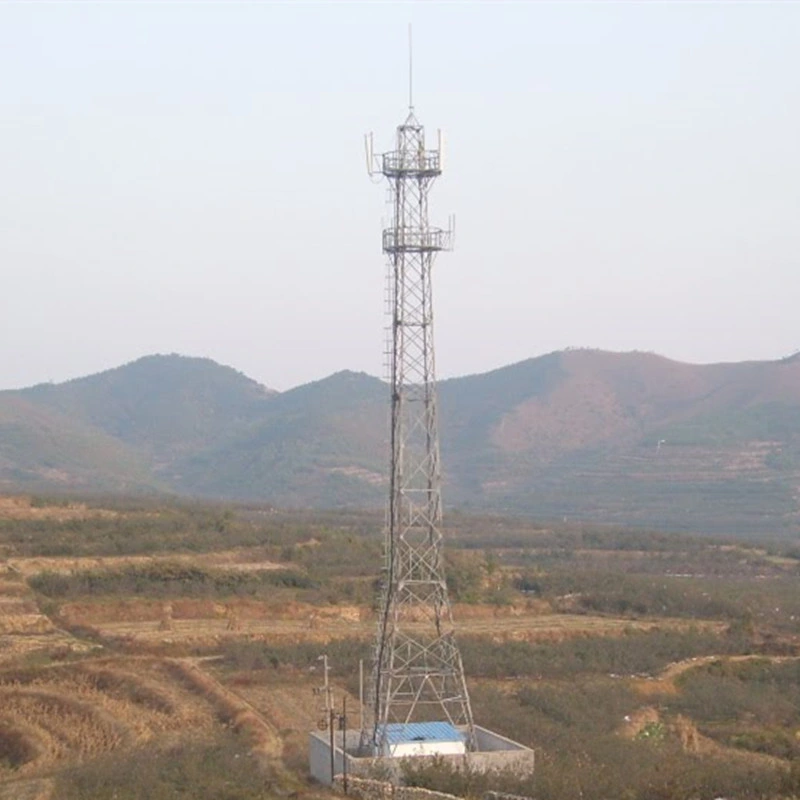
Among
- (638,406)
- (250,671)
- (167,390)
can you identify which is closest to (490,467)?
(638,406)

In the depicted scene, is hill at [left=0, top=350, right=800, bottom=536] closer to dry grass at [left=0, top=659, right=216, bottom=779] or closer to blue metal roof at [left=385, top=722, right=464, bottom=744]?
dry grass at [left=0, top=659, right=216, bottom=779]

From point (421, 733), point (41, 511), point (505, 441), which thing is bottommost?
point (421, 733)

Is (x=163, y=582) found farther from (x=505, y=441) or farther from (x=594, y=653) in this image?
(x=505, y=441)

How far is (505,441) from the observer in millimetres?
132375

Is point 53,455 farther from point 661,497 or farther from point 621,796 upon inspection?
point 621,796

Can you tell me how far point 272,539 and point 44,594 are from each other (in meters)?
13.0

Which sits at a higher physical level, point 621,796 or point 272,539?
point 272,539

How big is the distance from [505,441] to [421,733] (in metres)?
112

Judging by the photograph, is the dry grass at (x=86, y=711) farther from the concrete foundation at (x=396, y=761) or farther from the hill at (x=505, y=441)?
the hill at (x=505, y=441)

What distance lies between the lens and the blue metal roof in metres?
20.1

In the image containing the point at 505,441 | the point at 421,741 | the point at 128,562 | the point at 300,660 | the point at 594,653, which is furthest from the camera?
the point at 505,441

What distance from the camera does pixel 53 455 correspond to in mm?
113062

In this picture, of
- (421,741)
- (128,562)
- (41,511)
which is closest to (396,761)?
(421,741)

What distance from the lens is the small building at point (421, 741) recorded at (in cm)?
1992
